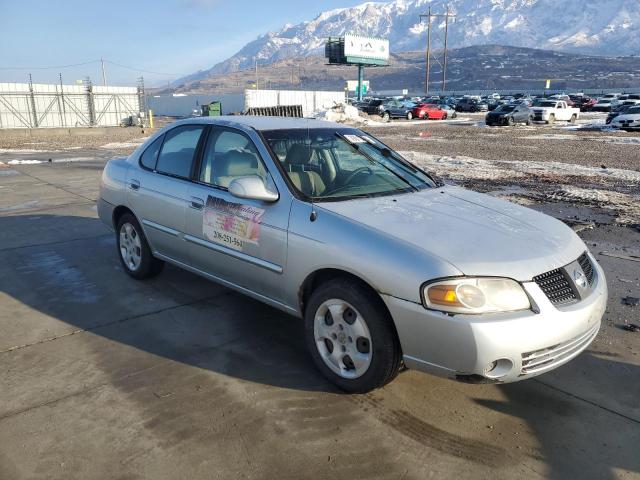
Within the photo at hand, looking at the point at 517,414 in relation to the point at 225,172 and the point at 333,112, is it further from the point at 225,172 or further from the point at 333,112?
the point at 333,112

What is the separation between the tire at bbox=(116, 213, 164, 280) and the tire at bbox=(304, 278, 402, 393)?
86.6 inches

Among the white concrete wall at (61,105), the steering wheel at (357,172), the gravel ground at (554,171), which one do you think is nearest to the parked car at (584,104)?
the gravel ground at (554,171)

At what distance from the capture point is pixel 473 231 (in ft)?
10.4

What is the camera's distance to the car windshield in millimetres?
3719

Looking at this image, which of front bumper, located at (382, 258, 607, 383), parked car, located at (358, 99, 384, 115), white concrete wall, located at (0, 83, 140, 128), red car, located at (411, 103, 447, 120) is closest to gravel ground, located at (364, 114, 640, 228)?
front bumper, located at (382, 258, 607, 383)

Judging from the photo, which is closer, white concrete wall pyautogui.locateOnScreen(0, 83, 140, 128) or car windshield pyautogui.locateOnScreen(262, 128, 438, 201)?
car windshield pyautogui.locateOnScreen(262, 128, 438, 201)

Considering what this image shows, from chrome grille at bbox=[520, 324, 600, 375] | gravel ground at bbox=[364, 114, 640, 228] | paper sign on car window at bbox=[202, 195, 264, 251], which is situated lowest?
gravel ground at bbox=[364, 114, 640, 228]

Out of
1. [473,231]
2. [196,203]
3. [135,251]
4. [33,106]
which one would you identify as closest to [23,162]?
[135,251]

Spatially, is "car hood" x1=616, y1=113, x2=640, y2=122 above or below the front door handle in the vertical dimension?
above

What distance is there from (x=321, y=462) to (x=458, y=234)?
4.74 ft

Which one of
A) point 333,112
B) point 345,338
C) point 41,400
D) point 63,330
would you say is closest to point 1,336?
point 63,330

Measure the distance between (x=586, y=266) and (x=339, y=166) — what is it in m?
1.81

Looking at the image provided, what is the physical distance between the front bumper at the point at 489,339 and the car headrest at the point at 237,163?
162 cm

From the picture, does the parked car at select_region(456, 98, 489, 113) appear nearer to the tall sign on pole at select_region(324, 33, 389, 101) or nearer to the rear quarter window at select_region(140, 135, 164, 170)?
the tall sign on pole at select_region(324, 33, 389, 101)
